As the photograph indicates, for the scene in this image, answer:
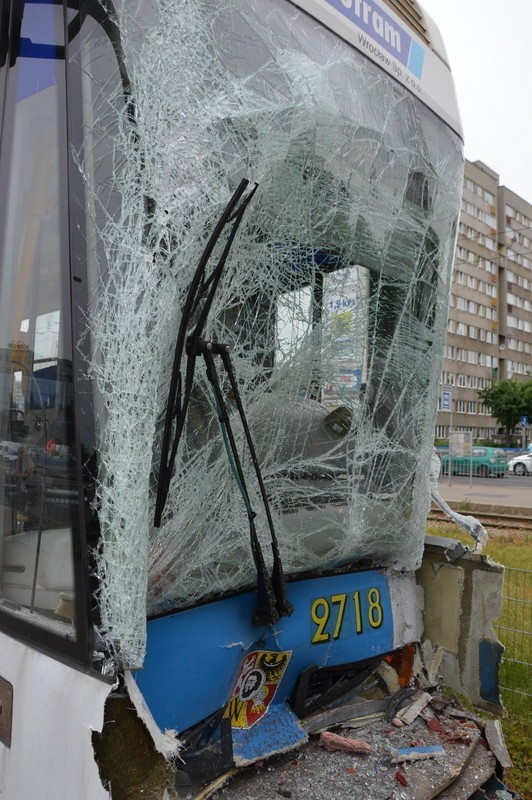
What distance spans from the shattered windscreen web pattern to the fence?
2298mm

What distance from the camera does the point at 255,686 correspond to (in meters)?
2.06

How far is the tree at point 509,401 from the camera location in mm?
53750

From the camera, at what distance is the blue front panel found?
1.76m

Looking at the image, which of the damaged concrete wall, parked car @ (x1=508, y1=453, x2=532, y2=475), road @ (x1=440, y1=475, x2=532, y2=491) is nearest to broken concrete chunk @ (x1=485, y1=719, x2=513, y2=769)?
the damaged concrete wall

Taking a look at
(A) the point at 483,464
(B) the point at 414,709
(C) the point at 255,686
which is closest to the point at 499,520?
(B) the point at 414,709

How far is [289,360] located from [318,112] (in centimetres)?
75

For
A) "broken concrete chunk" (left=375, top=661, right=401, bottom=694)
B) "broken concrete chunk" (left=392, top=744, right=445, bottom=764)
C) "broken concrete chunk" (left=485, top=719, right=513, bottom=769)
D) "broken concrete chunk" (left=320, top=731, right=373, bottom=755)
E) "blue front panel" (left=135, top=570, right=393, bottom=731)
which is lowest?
"broken concrete chunk" (left=485, top=719, right=513, bottom=769)

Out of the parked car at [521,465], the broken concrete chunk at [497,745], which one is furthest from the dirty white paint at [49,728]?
the parked car at [521,465]

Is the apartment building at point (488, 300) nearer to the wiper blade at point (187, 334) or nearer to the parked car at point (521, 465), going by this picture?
the parked car at point (521, 465)

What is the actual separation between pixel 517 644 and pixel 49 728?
4.05m

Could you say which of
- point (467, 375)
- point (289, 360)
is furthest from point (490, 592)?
point (467, 375)

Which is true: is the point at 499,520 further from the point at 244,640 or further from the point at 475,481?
the point at 475,481

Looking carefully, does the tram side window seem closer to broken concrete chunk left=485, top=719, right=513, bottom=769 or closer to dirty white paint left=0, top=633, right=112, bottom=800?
dirty white paint left=0, top=633, right=112, bottom=800

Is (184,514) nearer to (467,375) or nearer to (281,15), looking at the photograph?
(281,15)
